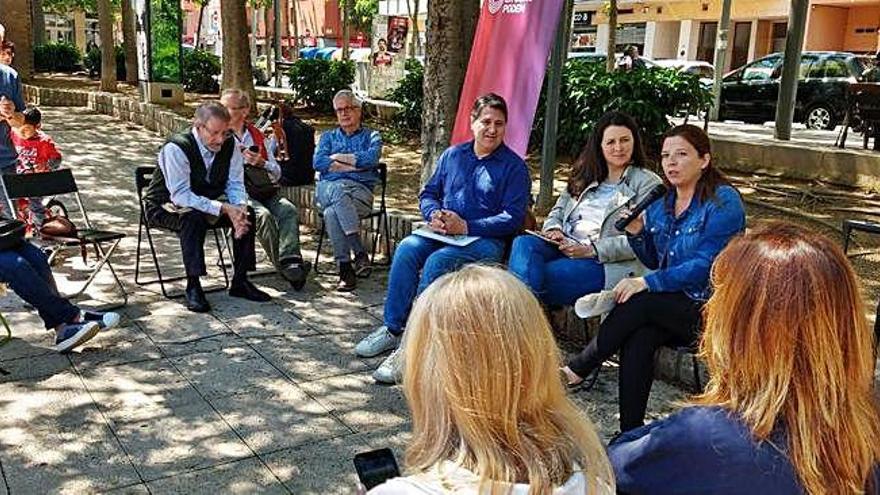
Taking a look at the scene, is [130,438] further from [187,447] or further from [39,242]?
[39,242]

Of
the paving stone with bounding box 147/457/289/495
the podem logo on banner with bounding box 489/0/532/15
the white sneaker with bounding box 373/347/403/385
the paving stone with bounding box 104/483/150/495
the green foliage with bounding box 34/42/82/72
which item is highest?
the podem logo on banner with bounding box 489/0/532/15

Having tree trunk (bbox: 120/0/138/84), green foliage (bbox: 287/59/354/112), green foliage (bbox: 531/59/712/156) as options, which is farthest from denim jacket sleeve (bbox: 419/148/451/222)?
tree trunk (bbox: 120/0/138/84)

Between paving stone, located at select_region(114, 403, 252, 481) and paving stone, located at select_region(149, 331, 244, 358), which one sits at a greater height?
paving stone, located at select_region(149, 331, 244, 358)

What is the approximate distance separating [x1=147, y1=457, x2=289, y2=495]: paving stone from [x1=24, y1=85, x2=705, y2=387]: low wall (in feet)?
6.39

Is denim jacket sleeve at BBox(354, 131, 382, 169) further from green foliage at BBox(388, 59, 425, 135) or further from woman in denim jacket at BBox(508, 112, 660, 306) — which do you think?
green foliage at BBox(388, 59, 425, 135)

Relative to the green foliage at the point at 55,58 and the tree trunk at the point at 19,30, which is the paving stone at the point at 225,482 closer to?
the tree trunk at the point at 19,30

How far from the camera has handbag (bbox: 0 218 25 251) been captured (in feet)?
13.4

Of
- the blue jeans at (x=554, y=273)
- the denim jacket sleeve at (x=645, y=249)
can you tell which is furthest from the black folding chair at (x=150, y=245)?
the denim jacket sleeve at (x=645, y=249)

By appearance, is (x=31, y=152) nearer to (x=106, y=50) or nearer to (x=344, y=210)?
(x=344, y=210)

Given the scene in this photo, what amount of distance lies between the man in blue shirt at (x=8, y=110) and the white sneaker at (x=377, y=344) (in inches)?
124

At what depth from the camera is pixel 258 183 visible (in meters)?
5.71

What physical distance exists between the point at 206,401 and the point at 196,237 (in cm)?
155

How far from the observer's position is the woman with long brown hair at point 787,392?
1503mm

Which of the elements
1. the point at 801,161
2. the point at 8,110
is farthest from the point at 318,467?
the point at 801,161
